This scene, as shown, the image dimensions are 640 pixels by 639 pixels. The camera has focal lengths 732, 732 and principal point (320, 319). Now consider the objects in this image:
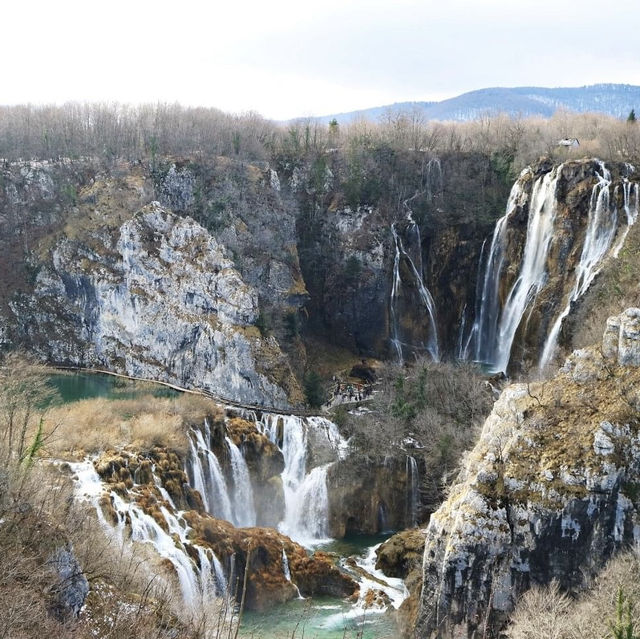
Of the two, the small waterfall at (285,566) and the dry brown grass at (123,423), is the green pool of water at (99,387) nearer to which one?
the dry brown grass at (123,423)

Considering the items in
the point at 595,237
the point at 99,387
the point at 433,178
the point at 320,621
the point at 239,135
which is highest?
the point at 239,135

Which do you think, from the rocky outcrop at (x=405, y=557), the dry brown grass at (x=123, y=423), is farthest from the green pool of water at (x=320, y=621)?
the dry brown grass at (x=123, y=423)

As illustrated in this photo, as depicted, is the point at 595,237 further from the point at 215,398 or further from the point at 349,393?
the point at 215,398

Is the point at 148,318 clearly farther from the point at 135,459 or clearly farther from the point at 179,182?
the point at 135,459

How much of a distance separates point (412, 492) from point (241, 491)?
9232 millimetres

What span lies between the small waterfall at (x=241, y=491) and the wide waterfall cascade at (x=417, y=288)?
918 inches

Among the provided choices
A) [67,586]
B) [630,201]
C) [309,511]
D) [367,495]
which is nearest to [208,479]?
[309,511]

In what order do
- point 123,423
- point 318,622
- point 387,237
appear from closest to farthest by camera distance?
point 318,622 < point 123,423 < point 387,237

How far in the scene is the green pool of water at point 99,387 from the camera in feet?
174

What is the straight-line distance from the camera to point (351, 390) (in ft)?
175

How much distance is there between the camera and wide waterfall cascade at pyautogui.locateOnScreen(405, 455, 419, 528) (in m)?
39.0

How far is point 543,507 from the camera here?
2420 cm

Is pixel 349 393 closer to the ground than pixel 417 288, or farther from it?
closer to the ground

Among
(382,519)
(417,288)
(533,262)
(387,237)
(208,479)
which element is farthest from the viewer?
(387,237)
